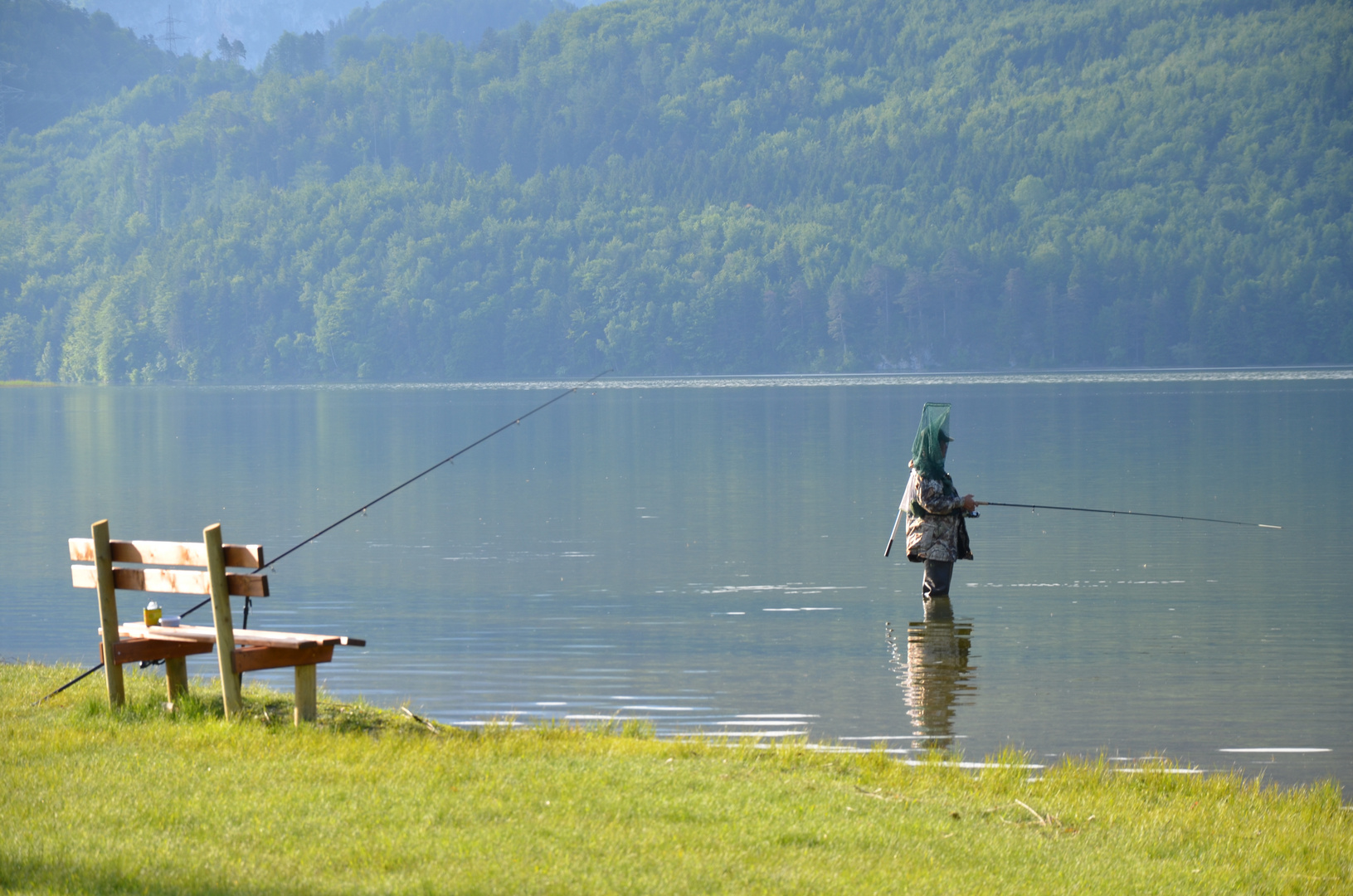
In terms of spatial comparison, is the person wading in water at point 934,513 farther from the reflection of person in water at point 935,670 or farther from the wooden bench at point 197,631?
the wooden bench at point 197,631

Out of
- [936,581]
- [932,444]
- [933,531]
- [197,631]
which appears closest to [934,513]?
[933,531]

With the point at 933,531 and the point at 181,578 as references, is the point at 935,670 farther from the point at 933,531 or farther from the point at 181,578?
the point at 181,578

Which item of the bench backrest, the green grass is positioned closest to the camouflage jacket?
the green grass

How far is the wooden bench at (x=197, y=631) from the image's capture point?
10766 millimetres

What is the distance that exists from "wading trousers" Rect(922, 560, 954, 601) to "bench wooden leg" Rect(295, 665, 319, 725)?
10.4m

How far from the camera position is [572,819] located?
8.39 m

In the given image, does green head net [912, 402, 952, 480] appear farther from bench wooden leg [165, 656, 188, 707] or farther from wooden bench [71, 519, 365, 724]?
bench wooden leg [165, 656, 188, 707]

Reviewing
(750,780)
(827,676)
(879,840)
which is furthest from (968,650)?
(879,840)

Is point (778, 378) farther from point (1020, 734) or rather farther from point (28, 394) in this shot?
point (1020, 734)

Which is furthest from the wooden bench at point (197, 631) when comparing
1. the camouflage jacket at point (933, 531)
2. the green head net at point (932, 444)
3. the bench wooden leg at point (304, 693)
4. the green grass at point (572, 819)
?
the camouflage jacket at point (933, 531)

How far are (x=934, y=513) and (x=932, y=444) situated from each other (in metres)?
0.94

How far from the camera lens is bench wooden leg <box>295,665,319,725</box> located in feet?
35.6

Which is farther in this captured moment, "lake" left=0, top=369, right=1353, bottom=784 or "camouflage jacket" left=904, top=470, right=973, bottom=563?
"camouflage jacket" left=904, top=470, right=973, bottom=563

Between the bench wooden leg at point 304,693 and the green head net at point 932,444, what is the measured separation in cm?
881
